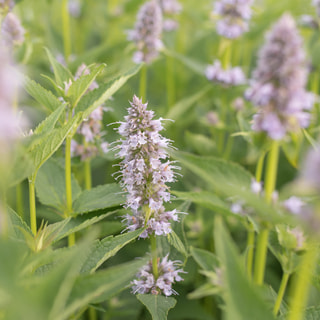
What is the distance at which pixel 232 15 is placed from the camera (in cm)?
371

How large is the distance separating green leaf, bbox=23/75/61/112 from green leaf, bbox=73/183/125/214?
0.47m

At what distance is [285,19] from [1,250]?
1075mm

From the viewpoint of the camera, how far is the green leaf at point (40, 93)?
6.21 ft

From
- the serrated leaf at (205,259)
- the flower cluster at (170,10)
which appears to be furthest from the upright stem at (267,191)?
the flower cluster at (170,10)

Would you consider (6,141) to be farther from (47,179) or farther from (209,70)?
(209,70)

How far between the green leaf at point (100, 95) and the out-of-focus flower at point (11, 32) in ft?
3.94

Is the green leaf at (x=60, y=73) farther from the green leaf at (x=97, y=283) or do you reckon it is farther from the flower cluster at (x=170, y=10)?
the flower cluster at (x=170, y=10)

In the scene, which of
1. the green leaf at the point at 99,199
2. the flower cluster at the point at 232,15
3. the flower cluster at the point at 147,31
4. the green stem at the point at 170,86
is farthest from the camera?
the green stem at the point at 170,86

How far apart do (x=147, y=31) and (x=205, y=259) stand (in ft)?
7.19

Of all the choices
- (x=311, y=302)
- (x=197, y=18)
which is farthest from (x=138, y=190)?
(x=197, y=18)

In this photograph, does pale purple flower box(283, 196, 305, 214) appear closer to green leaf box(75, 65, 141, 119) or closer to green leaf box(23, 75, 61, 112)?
green leaf box(75, 65, 141, 119)

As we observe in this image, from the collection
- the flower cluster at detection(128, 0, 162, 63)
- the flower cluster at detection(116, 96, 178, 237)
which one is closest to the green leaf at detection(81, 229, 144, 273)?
the flower cluster at detection(116, 96, 178, 237)

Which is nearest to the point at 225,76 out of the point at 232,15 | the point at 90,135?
the point at 232,15

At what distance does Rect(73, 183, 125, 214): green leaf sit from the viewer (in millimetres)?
2035
